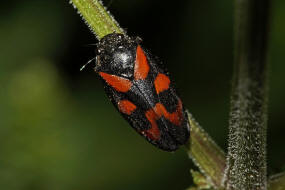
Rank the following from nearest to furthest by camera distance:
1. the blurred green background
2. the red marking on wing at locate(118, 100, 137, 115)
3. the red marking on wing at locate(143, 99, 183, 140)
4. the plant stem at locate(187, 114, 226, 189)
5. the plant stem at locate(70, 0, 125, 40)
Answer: the plant stem at locate(70, 0, 125, 40) → the plant stem at locate(187, 114, 226, 189) → the red marking on wing at locate(143, 99, 183, 140) → the red marking on wing at locate(118, 100, 137, 115) → the blurred green background

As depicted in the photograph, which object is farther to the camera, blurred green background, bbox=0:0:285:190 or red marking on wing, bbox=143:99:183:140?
blurred green background, bbox=0:0:285:190

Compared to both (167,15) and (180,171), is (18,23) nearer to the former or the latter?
(167,15)

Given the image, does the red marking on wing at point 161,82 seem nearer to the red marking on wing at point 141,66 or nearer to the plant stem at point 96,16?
the red marking on wing at point 141,66

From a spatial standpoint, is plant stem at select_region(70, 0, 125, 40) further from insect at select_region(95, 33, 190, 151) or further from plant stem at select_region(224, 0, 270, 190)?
plant stem at select_region(224, 0, 270, 190)

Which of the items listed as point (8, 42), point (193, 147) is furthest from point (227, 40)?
point (193, 147)

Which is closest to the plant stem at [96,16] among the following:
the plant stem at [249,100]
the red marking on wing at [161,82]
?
the red marking on wing at [161,82]

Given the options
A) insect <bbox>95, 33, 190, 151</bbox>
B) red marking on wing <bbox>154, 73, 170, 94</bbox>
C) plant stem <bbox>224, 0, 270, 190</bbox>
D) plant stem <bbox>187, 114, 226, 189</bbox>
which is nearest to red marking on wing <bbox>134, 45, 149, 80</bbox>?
insect <bbox>95, 33, 190, 151</bbox>

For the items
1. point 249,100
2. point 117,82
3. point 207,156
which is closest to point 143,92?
point 117,82

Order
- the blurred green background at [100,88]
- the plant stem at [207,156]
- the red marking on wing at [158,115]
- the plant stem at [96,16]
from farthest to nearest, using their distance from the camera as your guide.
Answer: the blurred green background at [100,88], the red marking on wing at [158,115], the plant stem at [207,156], the plant stem at [96,16]
